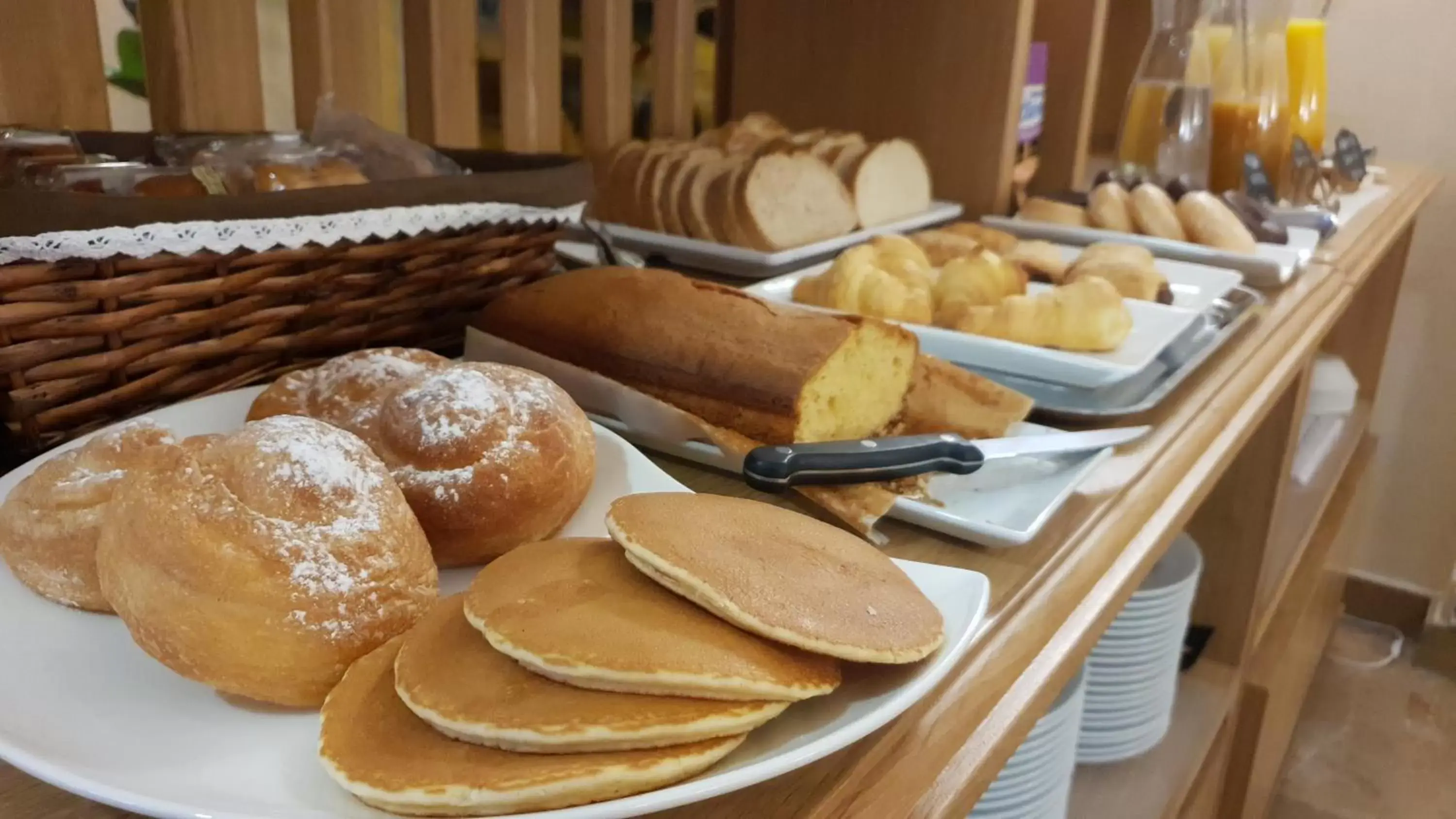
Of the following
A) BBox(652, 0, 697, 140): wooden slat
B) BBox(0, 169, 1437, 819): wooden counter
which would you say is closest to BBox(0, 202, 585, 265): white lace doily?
BBox(0, 169, 1437, 819): wooden counter

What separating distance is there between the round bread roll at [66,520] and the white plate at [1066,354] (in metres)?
0.46

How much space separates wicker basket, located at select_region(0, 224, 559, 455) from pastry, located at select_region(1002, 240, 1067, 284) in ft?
1.93

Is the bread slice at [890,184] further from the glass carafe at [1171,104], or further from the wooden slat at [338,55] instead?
the wooden slat at [338,55]

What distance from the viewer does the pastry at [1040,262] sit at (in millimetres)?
1097

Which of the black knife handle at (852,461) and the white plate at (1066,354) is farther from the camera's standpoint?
the white plate at (1066,354)

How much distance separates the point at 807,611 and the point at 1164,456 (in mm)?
425

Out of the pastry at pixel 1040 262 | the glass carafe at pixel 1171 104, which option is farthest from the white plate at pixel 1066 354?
the glass carafe at pixel 1171 104

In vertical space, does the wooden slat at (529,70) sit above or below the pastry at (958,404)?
above

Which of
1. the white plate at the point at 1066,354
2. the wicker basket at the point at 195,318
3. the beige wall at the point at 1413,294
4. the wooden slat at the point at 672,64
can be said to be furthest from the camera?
the beige wall at the point at 1413,294

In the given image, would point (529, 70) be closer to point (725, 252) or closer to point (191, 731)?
point (725, 252)

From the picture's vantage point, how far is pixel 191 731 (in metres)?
0.38

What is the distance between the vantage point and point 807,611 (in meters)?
0.40

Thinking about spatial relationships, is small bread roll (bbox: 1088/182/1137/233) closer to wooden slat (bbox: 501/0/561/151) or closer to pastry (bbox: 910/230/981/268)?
pastry (bbox: 910/230/981/268)

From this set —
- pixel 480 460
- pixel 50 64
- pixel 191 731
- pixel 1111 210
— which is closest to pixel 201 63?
pixel 50 64
